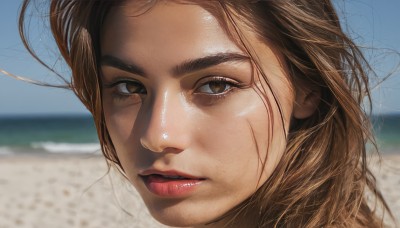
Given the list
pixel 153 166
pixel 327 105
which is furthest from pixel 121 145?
pixel 327 105

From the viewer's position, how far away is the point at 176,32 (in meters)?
1.73

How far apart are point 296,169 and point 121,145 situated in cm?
60

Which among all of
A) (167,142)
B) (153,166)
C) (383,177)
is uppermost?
(167,142)

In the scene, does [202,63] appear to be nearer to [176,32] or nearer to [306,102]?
[176,32]

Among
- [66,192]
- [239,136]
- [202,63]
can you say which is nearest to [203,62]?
[202,63]

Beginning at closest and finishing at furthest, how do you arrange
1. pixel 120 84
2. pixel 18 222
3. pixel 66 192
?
pixel 120 84, pixel 18 222, pixel 66 192

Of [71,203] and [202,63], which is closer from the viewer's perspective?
[202,63]

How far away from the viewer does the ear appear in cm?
197

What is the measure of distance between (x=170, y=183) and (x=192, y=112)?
0.23 metres

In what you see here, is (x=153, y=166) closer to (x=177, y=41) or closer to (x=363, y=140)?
(x=177, y=41)

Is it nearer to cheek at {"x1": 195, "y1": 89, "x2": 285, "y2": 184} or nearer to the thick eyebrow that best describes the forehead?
the thick eyebrow

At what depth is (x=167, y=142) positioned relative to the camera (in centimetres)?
168

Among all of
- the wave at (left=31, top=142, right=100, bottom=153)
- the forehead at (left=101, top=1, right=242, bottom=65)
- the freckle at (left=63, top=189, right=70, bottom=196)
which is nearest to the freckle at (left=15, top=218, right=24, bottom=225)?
the freckle at (left=63, top=189, right=70, bottom=196)

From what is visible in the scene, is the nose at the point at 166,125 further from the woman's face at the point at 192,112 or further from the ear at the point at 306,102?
the ear at the point at 306,102
